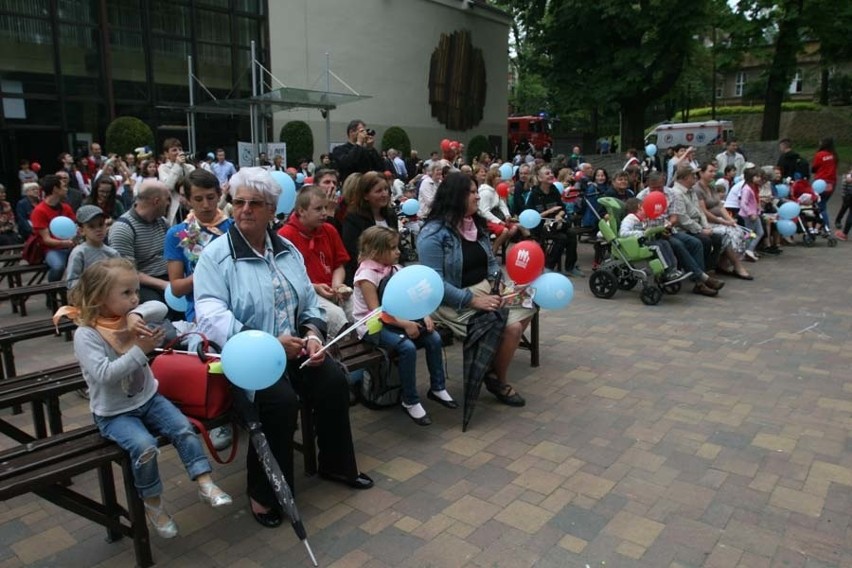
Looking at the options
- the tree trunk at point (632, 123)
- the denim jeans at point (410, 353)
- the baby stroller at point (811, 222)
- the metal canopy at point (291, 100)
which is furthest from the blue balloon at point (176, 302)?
the tree trunk at point (632, 123)

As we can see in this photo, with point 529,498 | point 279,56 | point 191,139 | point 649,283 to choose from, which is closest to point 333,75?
point 279,56

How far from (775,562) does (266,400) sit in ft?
8.14

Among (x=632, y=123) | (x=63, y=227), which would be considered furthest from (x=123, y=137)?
(x=632, y=123)

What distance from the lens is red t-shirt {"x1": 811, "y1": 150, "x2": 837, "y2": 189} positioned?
13.7 metres

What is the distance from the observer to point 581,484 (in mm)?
3518

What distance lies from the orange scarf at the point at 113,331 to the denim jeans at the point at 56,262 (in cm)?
502

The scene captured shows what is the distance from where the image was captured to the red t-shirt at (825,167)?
44.8 feet

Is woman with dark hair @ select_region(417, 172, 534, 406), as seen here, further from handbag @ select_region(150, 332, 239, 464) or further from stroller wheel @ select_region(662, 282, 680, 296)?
stroller wheel @ select_region(662, 282, 680, 296)

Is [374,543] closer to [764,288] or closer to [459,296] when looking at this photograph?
[459,296]

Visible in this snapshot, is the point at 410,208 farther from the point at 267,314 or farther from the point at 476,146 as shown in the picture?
the point at 476,146

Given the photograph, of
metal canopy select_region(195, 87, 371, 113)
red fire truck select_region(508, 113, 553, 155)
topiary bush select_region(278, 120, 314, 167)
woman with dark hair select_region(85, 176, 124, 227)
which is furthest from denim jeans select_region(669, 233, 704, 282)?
red fire truck select_region(508, 113, 553, 155)

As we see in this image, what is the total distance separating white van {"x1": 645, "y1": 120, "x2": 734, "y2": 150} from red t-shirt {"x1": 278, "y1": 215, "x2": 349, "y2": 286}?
24.0 m

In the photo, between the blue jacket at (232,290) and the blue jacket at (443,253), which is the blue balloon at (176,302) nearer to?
the blue jacket at (232,290)

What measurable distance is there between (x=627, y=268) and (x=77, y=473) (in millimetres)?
6906
